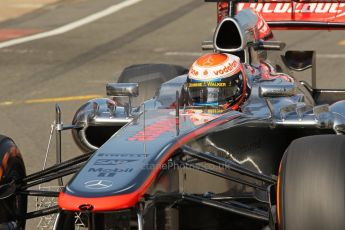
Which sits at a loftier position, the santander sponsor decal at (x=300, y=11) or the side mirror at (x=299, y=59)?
the santander sponsor decal at (x=300, y=11)

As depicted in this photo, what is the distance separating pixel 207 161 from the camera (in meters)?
8.73

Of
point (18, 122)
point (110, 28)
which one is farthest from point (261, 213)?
point (110, 28)

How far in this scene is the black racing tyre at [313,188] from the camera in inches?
313

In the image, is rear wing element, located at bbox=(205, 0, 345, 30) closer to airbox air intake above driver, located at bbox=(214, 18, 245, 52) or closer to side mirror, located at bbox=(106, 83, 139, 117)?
airbox air intake above driver, located at bbox=(214, 18, 245, 52)

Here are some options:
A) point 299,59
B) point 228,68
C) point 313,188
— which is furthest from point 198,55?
point 313,188

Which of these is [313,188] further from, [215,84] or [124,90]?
[124,90]

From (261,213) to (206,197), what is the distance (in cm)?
46

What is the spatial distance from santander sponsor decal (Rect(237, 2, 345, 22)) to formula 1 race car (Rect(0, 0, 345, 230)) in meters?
0.99

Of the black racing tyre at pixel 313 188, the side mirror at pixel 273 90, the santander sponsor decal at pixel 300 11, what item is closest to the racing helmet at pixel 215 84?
the side mirror at pixel 273 90

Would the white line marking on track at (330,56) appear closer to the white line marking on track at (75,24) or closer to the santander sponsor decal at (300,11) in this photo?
the white line marking on track at (75,24)

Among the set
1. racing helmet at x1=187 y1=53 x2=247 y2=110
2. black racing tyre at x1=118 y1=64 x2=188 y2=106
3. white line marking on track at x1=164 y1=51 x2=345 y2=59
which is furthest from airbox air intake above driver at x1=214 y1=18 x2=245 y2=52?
white line marking on track at x1=164 y1=51 x2=345 y2=59

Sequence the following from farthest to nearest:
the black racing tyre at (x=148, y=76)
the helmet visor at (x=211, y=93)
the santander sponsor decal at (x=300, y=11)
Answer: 1. the santander sponsor decal at (x=300, y=11)
2. the black racing tyre at (x=148, y=76)
3. the helmet visor at (x=211, y=93)

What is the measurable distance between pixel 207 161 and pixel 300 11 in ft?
15.7

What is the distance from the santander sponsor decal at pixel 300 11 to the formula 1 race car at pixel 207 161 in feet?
3.25
